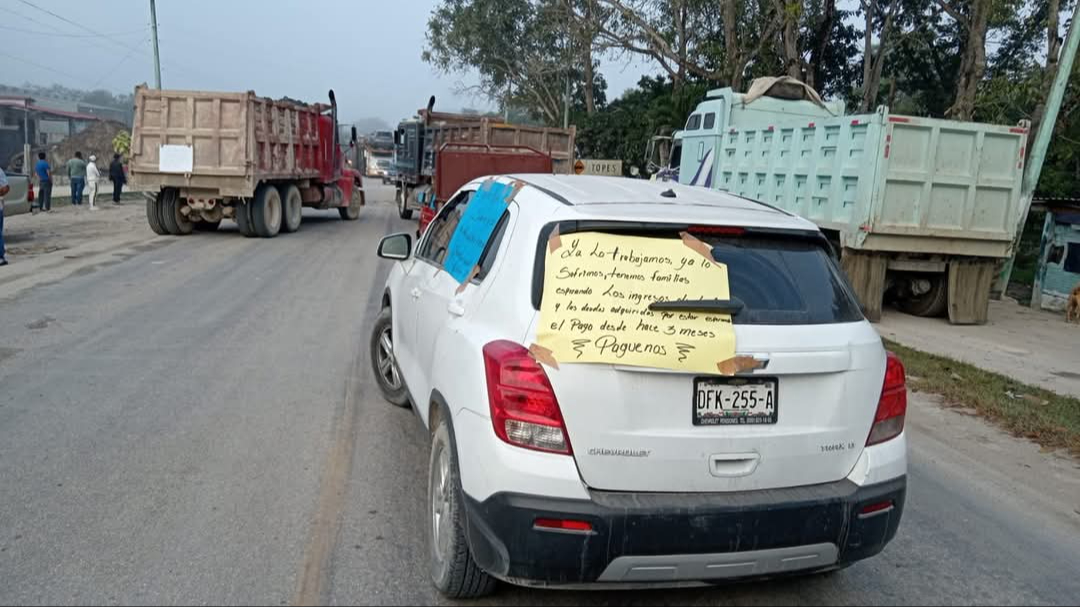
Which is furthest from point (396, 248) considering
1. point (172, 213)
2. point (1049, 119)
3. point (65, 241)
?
point (172, 213)

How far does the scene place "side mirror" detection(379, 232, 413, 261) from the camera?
5.59m

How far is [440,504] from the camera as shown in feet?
11.6

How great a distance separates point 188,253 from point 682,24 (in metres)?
15.2

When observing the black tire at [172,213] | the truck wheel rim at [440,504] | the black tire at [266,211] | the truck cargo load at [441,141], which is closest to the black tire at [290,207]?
the black tire at [266,211]

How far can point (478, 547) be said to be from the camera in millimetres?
→ 3053

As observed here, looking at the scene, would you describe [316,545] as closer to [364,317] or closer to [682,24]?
[364,317]

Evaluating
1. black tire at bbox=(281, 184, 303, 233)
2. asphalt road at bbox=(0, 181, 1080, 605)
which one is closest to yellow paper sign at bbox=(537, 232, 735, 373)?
asphalt road at bbox=(0, 181, 1080, 605)

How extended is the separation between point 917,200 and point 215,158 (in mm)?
11969

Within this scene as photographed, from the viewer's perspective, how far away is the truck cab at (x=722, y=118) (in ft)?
49.8

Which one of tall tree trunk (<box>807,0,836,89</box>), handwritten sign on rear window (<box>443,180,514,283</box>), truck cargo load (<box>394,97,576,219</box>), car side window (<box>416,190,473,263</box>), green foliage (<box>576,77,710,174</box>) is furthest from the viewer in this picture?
green foliage (<box>576,77,710,174</box>)

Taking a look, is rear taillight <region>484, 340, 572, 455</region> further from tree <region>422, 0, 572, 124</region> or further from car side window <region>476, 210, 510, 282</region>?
tree <region>422, 0, 572, 124</region>

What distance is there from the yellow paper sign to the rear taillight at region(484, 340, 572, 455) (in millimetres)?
104

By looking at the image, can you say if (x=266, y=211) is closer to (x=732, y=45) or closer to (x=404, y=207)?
(x=404, y=207)

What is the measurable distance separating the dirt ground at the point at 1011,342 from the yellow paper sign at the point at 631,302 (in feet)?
19.5
